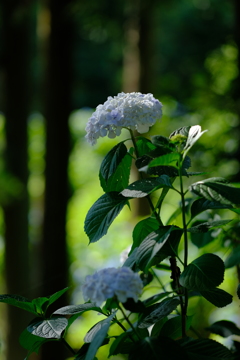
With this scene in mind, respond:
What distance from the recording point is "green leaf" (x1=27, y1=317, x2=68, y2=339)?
0.64 meters

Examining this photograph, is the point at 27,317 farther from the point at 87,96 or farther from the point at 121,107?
the point at 87,96

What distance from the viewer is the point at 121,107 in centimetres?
70

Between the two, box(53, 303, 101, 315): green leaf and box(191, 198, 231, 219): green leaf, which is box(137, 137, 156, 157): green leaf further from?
box(53, 303, 101, 315): green leaf

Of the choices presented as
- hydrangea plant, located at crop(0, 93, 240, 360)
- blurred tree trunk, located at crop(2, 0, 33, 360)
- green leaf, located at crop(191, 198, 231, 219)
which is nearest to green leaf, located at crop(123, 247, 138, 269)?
hydrangea plant, located at crop(0, 93, 240, 360)

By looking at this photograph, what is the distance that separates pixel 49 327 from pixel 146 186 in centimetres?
25

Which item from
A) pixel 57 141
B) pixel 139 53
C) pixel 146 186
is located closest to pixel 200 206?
pixel 146 186

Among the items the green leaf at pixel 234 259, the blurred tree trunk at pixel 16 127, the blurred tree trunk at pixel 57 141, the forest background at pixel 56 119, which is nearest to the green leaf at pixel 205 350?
the green leaf at pixel 234 259

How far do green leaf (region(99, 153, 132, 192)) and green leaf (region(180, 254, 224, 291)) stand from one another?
0.18 meters

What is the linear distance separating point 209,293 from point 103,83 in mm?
10312

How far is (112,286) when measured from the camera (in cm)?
54

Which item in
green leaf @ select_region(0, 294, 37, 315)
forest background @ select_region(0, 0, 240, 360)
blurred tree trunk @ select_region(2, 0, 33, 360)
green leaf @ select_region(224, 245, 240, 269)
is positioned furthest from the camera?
blurred tree trunk @ select_region(2, 0, 33, 360)

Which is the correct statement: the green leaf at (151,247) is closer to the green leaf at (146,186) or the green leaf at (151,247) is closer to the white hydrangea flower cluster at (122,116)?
the green leaf at (146,186)

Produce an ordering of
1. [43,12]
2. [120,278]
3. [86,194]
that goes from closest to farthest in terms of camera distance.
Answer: [120,278] → [43,12] → [86,194]

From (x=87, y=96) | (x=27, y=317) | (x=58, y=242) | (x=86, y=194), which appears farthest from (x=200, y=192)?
(x=87, y=96)
